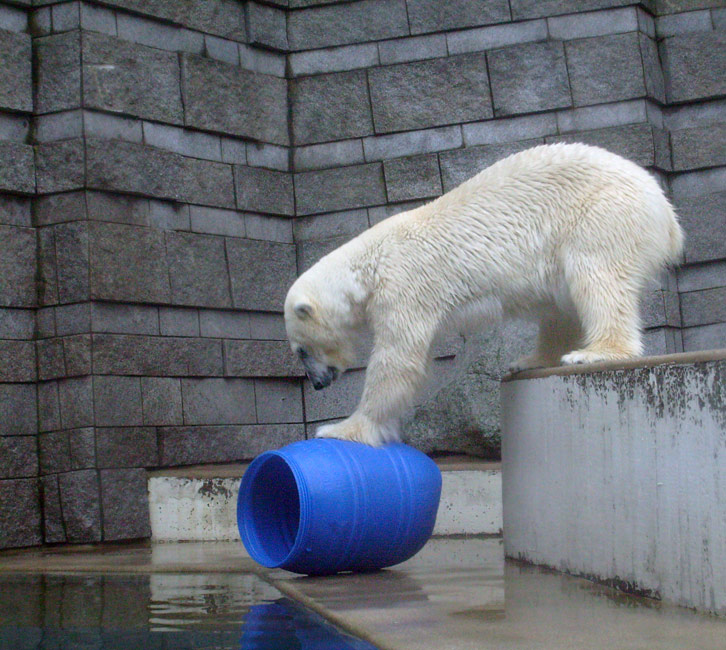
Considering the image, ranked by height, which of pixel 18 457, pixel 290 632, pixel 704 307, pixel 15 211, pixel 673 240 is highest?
pixel 15 211

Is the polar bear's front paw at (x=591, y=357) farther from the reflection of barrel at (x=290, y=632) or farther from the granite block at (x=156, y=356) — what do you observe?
the granite block at (x=156, y=356)

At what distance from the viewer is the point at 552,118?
6.45 metres

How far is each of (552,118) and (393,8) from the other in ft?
4.41

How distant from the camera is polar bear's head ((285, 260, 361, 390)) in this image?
4.61 m

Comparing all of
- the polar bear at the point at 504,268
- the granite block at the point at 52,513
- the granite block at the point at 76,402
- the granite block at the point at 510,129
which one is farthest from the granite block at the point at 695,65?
the granite block at the point at 52,513

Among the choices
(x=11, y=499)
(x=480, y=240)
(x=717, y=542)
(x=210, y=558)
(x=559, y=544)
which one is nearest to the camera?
(x=717, y=542)

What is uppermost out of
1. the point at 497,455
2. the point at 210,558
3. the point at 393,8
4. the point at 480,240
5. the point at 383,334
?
the point at 393,8

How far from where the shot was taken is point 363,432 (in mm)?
4398

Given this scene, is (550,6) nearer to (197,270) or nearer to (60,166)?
(197,270)

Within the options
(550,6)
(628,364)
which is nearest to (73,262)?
(550,6)

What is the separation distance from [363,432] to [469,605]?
1158 mm

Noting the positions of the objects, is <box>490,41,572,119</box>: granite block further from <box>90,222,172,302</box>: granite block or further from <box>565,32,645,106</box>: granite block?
<box>90,222,172,302</box>: granite block

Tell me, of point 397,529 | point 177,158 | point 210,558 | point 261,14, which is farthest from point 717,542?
point 261,14

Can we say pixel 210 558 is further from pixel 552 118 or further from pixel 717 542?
pixel 552 118
